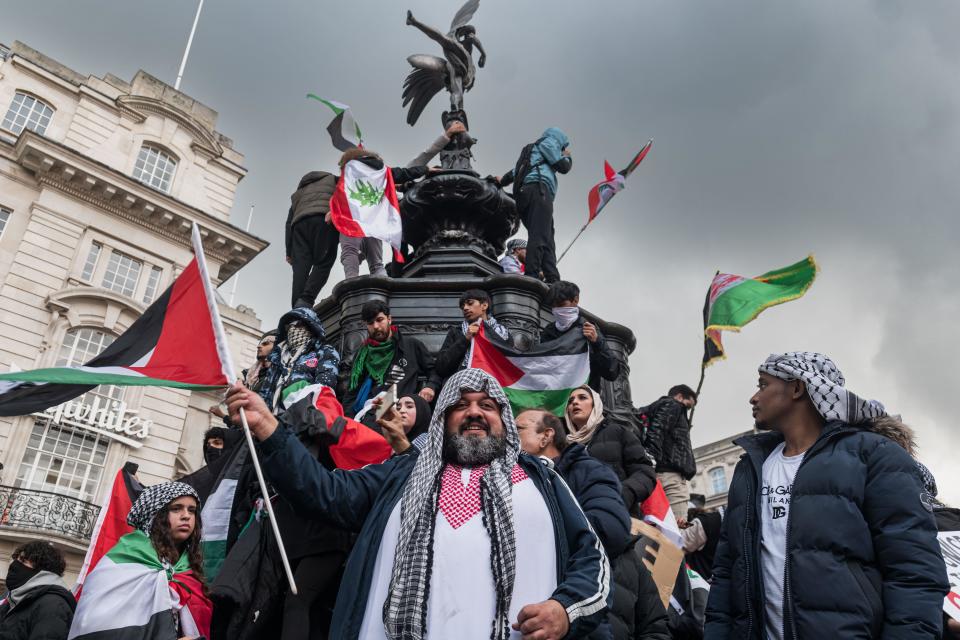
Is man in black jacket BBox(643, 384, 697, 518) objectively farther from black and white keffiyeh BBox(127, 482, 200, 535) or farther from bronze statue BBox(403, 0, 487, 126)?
bronze statue BBox(403, 0, 487, 126)

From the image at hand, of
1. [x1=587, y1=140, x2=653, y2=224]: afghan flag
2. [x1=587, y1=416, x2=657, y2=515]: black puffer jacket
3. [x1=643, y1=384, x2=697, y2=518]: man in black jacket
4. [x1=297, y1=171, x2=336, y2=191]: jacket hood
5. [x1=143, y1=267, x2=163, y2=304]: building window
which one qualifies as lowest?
[x1=587, y1=416, x2=657, y2=515]: black puffer jacket

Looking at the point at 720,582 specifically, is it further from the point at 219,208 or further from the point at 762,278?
the point at 219,208

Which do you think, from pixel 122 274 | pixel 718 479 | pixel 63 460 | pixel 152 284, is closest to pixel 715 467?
pixel 718 479

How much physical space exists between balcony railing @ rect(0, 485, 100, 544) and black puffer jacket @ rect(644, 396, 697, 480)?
20745 millimetres

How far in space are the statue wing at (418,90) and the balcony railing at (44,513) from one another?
17.6 meters

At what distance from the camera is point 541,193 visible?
Result: 28.6ft

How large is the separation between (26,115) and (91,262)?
7.38 m

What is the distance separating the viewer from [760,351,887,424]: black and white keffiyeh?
282 centimetres

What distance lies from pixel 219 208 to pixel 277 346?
2940 cm

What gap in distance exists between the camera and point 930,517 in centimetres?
241

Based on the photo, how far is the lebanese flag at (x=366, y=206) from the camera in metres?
8.41

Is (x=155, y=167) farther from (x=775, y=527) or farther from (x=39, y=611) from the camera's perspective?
(x=775, y=527)

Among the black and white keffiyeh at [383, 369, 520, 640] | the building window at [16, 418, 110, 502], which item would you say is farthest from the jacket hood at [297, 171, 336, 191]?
the building window at [16, 418, 110, 502]

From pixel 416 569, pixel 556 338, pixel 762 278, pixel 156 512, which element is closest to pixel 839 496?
pixel 416 569
